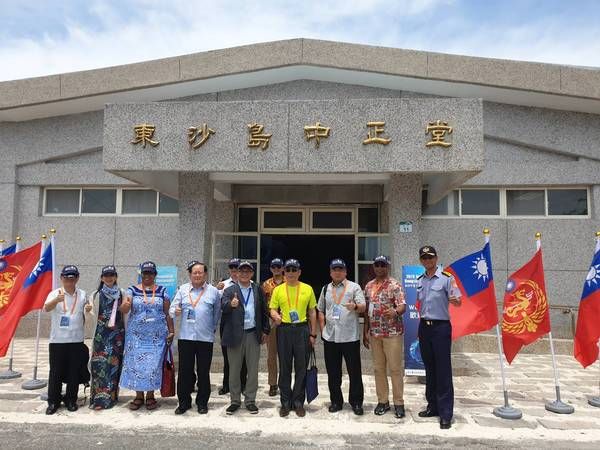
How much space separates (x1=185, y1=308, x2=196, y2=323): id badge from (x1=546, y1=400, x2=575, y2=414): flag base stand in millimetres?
4130

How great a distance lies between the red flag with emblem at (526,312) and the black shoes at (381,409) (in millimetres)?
1588

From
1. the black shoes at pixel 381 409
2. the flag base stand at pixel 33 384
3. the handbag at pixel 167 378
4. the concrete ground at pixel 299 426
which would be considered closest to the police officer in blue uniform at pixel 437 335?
the concrete ground at pixel 299 426

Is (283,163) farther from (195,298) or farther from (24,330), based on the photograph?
(24,330)

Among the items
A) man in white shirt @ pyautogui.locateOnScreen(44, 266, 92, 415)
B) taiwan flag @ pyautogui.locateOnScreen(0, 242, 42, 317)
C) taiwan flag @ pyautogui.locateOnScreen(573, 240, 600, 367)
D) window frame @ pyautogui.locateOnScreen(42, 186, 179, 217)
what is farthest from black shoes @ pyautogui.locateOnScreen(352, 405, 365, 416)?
window frame @ pyautogui.locateOnScreen(42, 186, 179, 217)

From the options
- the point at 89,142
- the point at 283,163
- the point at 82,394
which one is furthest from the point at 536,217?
the point at 89,142

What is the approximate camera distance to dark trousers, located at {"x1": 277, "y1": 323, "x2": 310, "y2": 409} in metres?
5.14

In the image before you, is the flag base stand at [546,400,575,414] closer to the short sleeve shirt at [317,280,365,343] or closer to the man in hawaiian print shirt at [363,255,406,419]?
the man in hawaiian print shirt at [363,255,406,419]

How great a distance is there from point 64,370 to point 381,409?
344cm

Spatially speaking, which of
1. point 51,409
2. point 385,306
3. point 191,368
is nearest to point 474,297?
point 385,306

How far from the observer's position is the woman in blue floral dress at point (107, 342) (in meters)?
5.24

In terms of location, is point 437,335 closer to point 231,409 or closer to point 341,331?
point 341,331

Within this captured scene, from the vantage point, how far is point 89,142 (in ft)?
34.3

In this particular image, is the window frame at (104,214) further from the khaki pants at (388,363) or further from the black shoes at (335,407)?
the khaki pants at (388,363)

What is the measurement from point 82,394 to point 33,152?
22.3 ft
